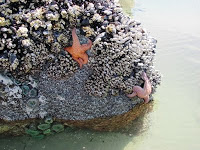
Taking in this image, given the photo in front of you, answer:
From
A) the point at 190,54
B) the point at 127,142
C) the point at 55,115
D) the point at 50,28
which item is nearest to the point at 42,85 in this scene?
the point at 55,115

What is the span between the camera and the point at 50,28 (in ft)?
10.5

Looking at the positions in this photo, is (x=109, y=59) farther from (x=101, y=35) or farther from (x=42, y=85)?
(x=42, y=85)

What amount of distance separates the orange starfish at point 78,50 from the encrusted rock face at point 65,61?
59mm

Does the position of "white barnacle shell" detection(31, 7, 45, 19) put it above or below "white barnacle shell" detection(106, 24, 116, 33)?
above

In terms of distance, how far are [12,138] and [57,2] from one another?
200 cm

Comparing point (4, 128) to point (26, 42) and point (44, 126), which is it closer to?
point (44, 126)

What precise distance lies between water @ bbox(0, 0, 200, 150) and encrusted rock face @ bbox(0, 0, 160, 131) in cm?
37

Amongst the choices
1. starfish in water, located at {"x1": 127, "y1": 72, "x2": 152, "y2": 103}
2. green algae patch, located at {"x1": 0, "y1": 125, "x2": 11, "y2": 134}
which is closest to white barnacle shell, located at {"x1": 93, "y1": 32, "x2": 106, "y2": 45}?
starfish in water, located at {"x1": 127, "y1": 72, "x2": 152, "y2": 103}

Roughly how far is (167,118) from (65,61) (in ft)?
6.27

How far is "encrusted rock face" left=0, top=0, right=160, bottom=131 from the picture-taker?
10.6 feet

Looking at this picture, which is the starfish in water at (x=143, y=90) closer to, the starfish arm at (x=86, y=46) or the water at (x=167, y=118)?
the water at (x=167, y=118)

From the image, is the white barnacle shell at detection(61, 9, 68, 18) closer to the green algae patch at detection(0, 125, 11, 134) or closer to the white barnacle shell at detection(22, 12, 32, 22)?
the white barnacle shell at detection(22, 12, 32, 22)

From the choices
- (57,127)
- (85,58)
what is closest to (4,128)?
(57,127)

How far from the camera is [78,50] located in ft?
11.1
